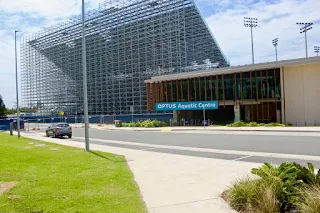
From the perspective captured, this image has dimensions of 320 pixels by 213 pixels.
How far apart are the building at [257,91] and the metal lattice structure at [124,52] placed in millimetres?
13321

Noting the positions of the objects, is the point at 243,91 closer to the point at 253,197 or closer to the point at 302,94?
the point at 302,94

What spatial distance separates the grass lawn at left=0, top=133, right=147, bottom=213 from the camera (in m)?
5.91

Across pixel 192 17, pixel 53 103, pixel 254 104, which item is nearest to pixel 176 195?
pixel 254 104

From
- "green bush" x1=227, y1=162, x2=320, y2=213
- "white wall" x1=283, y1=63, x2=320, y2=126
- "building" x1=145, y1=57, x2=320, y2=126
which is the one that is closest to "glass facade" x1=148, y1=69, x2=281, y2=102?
"building" x1=145, y1=57, x2=320, y2=126

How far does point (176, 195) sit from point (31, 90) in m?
85.6

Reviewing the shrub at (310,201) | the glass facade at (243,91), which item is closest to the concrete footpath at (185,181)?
the shrub at (310,201)

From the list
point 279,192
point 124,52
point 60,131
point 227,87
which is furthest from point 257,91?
point 124,52

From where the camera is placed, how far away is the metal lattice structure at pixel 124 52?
5688cm

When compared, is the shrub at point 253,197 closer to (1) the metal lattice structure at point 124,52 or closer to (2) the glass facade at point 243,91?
(2) the glass facade at point 243,91

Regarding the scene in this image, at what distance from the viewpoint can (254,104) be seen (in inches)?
1405

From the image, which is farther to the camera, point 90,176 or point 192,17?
point 192,17

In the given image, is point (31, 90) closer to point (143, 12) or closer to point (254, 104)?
point (143, 12)

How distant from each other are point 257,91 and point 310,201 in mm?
31056

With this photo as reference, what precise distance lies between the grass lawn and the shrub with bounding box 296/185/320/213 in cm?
274
